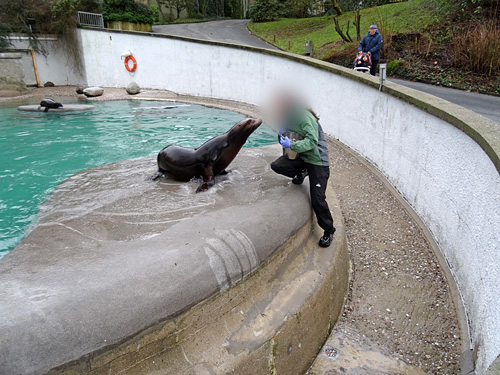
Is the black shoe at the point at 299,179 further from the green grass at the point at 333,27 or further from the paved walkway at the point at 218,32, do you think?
the paved walkway at the point at 218,32

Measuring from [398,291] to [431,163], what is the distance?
1747 millimetres

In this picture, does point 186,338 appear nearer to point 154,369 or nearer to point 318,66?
point 154,369

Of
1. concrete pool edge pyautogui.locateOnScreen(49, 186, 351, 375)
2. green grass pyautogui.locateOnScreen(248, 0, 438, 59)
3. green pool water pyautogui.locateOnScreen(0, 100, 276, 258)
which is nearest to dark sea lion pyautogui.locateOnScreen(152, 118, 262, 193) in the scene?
concrete pool edge pyautogui.locateOnScreen(49, 186, 351, 375)

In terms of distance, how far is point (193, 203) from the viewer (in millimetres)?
4344

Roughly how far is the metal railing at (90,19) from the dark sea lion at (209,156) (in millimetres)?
Result: 17856

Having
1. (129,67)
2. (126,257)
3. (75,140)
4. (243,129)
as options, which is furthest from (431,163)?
(129,67)

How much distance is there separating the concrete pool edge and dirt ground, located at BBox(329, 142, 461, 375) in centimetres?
32

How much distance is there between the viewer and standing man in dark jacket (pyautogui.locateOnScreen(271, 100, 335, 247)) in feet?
12.1

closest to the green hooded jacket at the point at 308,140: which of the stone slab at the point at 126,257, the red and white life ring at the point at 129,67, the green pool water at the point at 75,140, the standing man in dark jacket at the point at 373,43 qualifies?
the stone slab at the point at 126,257

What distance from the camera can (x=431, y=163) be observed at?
15.8 feet

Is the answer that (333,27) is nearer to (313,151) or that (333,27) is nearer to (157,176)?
(157,176)

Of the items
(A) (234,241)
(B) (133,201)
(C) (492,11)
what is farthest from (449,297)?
(C) (492,11)

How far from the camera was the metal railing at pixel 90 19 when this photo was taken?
1967 centimetres

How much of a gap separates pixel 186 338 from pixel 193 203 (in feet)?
6.21
